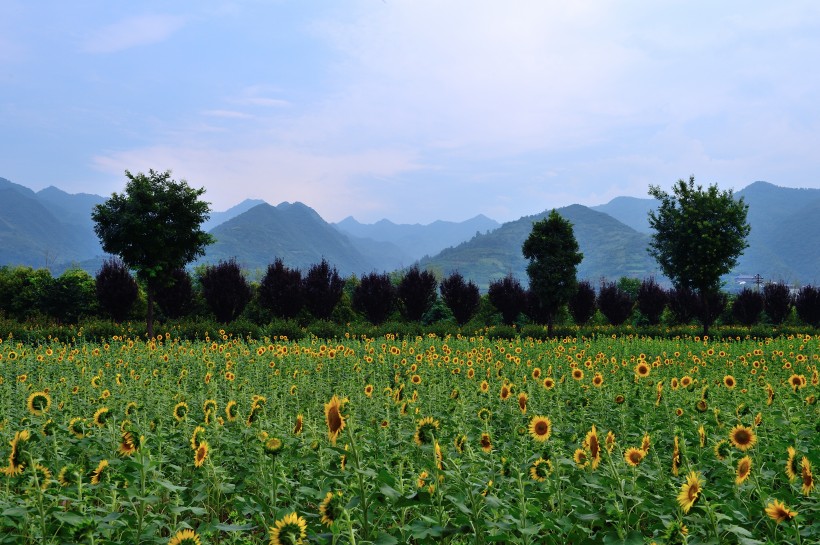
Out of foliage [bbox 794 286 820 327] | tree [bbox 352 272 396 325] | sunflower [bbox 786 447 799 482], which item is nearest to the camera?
sunflower [bbox 786 447 799 482]

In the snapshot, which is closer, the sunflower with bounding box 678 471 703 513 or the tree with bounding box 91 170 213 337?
the sunflower with bounding box 678 471 703 513

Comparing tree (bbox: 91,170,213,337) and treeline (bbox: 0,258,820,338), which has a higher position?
tree (bbox: 91,170,213,337)

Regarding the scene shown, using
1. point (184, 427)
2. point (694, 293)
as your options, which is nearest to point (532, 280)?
point (694, 293)

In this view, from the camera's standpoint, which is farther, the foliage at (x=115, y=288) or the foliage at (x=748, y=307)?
the foliage at (x=748, y=307)

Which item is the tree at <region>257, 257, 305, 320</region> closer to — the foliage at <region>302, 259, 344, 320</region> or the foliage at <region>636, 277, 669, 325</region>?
the foliage at <region>302, 259, 344, 320</region>

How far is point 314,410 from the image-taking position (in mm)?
6914

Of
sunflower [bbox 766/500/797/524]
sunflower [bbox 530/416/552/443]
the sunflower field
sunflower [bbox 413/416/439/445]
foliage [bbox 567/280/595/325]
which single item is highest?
foliage [bbox 567/280/595/325]

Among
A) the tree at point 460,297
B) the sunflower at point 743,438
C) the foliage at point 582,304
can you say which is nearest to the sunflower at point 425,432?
the sunflower at point 743,438

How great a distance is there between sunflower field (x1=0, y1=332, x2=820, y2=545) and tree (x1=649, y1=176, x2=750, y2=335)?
42.5 ft

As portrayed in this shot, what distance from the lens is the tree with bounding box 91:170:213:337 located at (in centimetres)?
1955

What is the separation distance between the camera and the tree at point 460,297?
26.9 meters

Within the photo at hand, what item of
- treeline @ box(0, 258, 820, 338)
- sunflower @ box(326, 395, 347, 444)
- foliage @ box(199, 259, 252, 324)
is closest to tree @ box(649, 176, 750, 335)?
treeline @ box(0, 258, 820, 338)

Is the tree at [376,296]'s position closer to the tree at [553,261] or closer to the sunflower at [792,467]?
the tree at [553,261]

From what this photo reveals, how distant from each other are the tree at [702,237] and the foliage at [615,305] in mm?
4714
